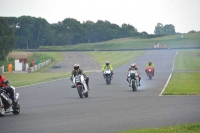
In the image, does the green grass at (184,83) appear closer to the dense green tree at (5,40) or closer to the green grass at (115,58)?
the green grass at (115,58)

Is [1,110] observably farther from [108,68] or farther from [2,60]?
[2,60]

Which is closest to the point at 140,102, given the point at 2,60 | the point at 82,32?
the point at 2,60

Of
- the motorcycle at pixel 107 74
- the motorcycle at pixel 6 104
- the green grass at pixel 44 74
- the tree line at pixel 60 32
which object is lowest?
the green grass at pixel 44 74

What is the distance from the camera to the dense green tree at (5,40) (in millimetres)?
75931

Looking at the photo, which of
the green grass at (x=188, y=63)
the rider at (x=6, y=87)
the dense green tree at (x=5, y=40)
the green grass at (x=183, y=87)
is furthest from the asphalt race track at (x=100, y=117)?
the dense green tree at (x=5, y=40)

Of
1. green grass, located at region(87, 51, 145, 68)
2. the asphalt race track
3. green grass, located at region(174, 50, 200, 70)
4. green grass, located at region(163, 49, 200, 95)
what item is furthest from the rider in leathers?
green grass, located at region(87, 51, 145, 68)

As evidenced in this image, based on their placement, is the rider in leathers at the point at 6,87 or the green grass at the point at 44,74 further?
the green grass at the point at 44,74

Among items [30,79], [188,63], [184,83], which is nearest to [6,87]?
[184,83]

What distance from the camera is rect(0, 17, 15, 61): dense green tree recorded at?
249 ft

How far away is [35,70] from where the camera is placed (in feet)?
202

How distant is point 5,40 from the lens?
77.8 metres

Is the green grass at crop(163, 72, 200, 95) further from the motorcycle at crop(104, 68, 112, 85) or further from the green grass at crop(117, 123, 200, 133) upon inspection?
the green grass at crop(117, 123, 200, 133)

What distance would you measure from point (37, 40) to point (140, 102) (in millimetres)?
121580

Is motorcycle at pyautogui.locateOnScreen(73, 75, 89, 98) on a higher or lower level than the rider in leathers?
lower
